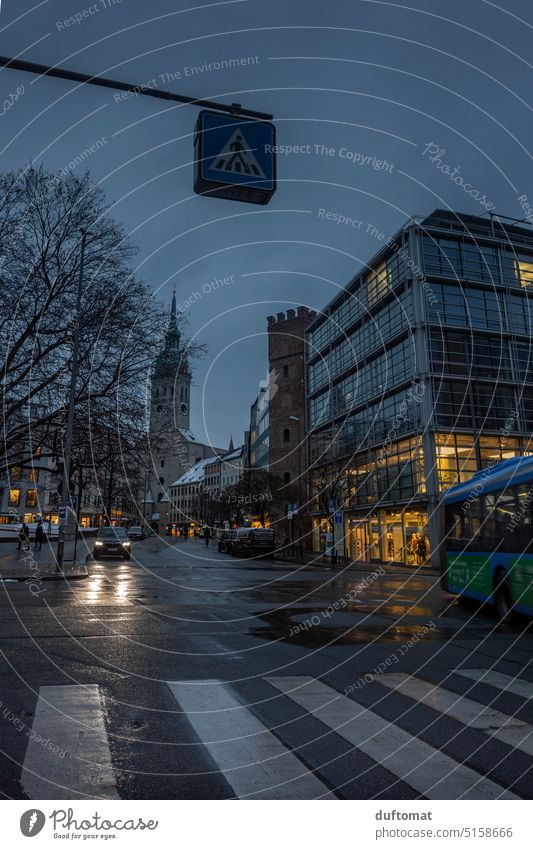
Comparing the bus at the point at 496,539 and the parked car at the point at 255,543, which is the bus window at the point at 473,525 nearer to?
the bus at the point at 496,539

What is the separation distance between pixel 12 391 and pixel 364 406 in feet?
80.9

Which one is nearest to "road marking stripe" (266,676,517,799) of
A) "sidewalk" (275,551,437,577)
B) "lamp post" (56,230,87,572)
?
"lamp post" (56,230,87,572)

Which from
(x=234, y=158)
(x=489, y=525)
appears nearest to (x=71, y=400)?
(x=489, y=525)

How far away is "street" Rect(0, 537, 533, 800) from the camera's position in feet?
12.1

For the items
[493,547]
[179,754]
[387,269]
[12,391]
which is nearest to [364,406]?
[387,269]

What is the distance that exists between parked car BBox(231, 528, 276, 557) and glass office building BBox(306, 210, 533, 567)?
19.2 ft

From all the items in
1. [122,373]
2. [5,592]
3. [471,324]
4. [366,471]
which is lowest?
[5,592]

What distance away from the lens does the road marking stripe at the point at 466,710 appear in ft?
15.4

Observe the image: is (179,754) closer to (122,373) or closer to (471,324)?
(122,373)

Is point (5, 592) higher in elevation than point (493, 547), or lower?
lower

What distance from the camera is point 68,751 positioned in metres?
4.08

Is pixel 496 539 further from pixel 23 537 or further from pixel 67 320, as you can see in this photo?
pixel 23 537

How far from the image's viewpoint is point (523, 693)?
6.17m

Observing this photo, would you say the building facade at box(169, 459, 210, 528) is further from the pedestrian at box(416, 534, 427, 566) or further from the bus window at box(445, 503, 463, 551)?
the bus window at box(445, 503, 463, 551)
